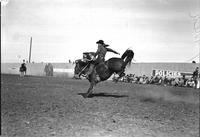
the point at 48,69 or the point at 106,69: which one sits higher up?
the point at 106,69

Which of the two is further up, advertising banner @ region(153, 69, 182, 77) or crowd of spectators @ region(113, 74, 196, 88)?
advertising banner @ region(153, 69, 182, 77)

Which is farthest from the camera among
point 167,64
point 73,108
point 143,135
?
point 167,64

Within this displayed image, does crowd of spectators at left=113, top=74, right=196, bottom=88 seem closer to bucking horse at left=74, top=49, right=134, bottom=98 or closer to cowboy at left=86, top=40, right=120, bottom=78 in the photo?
bucking horse at left=74, top=49, right=134, bottom=98

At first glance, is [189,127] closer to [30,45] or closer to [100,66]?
[100,66]

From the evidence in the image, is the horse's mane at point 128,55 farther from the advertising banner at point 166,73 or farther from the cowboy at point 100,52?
the advertising banner at point 166,73

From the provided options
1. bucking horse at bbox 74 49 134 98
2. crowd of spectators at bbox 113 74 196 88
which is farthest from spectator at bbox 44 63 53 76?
bucking horse at bbox 74 49 134 98

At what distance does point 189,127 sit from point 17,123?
Answer: 4016 mm

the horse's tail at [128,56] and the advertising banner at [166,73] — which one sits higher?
the horse's tail at [128,56]

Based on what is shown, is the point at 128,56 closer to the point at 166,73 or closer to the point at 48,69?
the point at 166,73

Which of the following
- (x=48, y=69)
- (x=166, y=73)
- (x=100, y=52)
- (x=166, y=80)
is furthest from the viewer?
(x=48, y=69)

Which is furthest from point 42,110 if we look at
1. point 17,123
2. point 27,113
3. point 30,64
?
point 30,64

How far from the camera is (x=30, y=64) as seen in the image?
215ft

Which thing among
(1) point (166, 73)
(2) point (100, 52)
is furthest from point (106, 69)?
(1) point (166, 73)

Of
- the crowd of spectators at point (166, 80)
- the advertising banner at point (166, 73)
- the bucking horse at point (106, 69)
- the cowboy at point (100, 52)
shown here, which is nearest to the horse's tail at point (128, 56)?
the bucking horse at point (106, 69)
